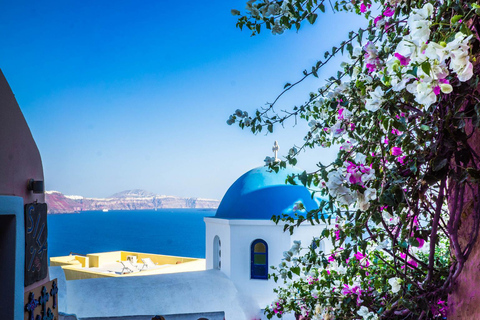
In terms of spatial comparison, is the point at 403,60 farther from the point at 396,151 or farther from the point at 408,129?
the point at 396,151

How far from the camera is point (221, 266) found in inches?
382

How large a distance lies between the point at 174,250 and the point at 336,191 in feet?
283

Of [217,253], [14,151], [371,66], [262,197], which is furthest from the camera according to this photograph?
[217,253]

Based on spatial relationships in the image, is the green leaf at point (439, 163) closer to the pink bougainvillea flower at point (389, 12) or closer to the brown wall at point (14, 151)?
the pink bougainvillea flower at point (389, 12)

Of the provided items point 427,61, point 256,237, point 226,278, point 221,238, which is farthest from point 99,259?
point 427,61

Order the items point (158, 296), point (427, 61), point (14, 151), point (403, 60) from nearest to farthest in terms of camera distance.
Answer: point (427, 61)
point (403, 60)
point (14, 151)
point (158, 296)

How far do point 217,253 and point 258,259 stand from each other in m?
1.21

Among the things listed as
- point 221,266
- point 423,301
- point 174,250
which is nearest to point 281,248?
point 221,266

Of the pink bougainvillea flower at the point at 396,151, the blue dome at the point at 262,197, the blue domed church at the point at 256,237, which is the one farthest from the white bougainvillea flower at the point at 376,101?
the blue dome at the point at 262,197

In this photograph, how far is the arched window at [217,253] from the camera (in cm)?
1003

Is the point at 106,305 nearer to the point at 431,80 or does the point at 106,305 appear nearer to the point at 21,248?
the point at 21,248

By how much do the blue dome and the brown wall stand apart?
20.6 ft

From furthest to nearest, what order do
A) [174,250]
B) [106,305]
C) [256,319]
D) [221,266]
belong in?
[174,250] < [221,266] < [256,319] < [106,305]

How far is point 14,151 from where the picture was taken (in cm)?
369
